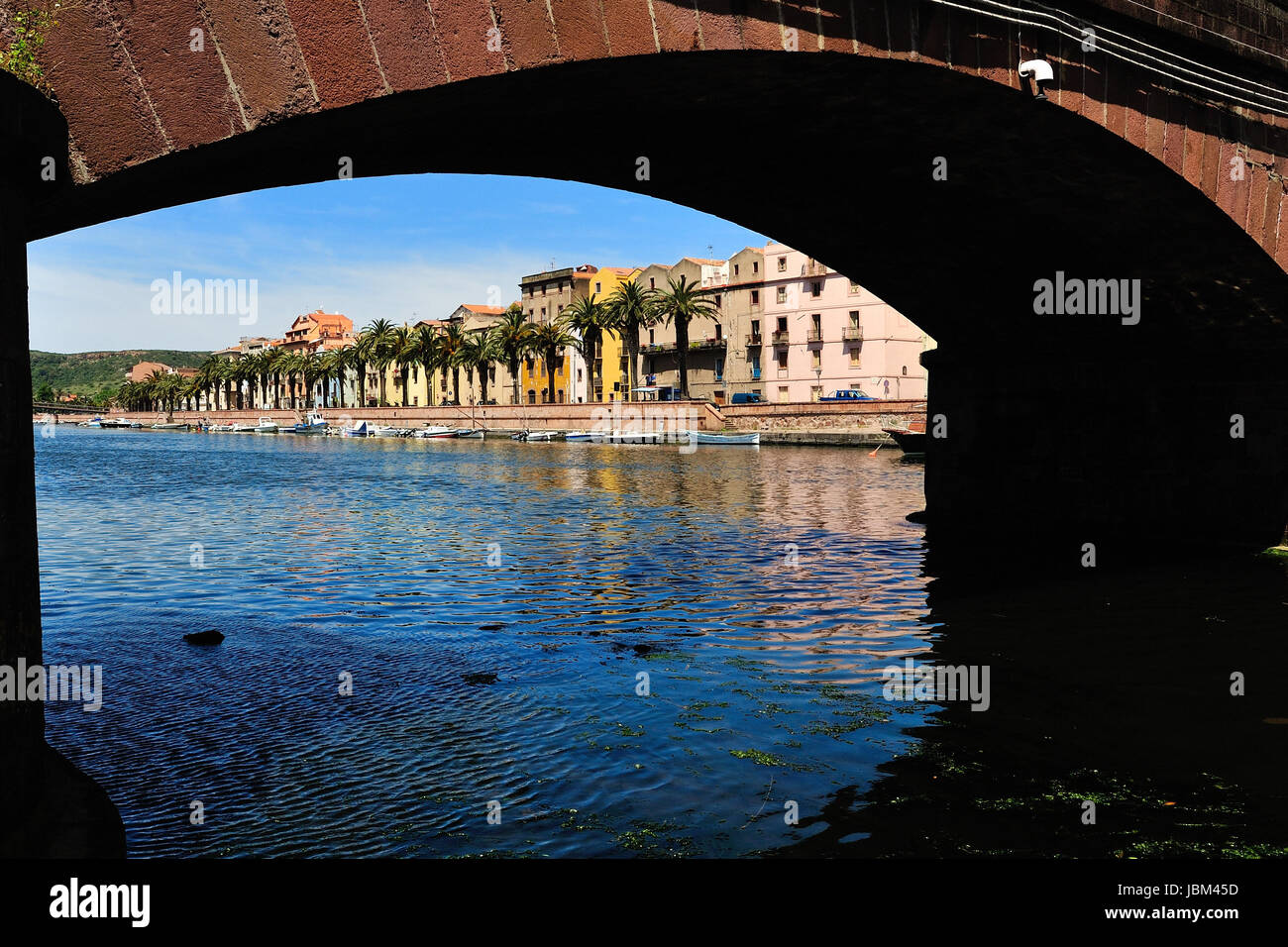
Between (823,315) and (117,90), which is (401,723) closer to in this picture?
(117,90)

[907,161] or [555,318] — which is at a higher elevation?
[555,318]

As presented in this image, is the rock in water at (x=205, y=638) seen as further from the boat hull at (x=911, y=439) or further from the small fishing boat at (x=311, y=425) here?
the small fishing boat at (x=311, y=425)

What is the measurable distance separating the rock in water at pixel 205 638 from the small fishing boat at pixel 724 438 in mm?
61957

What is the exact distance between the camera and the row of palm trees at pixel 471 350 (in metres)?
91.3

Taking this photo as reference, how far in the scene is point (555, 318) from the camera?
120 meters

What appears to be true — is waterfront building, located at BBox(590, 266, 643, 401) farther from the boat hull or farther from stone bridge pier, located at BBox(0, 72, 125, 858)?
stone bridge pier, located at BBox(0, 72, 125, 858)

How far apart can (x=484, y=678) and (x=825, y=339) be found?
81046mm

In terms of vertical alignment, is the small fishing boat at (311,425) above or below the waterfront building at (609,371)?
below

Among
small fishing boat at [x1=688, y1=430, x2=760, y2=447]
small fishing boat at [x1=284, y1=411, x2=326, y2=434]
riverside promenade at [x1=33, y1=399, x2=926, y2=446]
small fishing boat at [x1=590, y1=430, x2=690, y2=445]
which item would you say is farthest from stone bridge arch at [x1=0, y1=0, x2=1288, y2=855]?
small fishing boat at [x1=284, y1=411, x2=326, y2=434]

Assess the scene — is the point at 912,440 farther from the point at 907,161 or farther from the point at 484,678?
the point at 484,678

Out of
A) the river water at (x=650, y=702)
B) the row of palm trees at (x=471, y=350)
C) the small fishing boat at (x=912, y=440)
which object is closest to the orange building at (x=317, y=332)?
the row of palm trees at (x=471, y=350)

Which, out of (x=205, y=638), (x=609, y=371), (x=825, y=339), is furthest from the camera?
(x=609, y=371)

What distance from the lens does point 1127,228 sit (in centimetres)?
1387

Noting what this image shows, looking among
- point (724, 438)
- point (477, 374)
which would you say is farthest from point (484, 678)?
point (477, 374)
